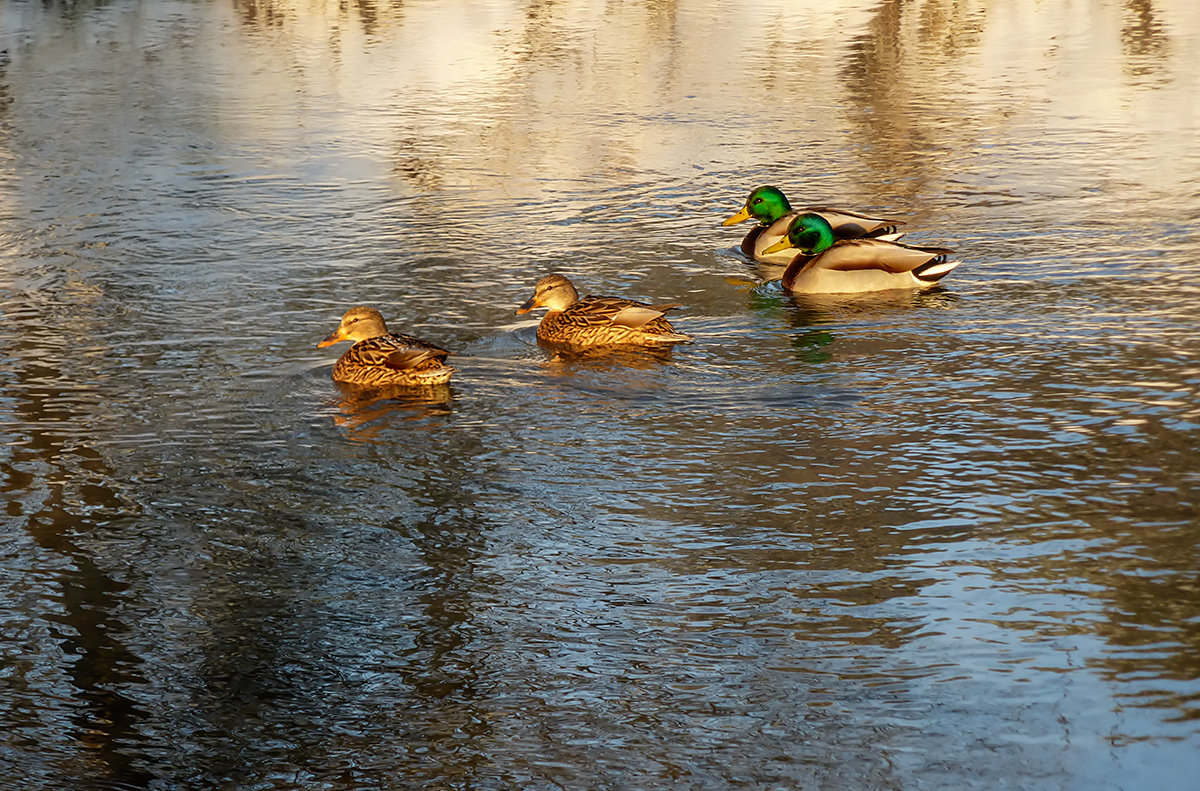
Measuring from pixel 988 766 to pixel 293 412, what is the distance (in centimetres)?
455

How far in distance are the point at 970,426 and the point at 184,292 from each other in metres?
5.36

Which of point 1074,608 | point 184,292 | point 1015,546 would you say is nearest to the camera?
point 1074,608


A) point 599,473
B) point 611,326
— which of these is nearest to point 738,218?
point 611,326

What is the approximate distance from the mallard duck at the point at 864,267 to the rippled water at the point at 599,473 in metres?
0.19

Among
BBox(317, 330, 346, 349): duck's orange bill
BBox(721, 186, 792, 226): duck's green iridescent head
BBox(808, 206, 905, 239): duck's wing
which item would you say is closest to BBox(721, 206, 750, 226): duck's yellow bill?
BBox(721, 186, 792, 226): duck's green iridescent head

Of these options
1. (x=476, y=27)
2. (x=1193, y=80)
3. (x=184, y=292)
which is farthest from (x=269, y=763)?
(x=476, y=27)

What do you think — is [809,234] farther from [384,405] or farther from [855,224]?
[384,405]

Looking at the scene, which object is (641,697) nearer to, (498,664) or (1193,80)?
(498,664)

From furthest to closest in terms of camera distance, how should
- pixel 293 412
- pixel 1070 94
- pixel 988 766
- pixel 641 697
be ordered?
pixel 1070 94, pixel 293 412, pixel 641 697, pixel 988 766

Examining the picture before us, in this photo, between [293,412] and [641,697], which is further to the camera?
[293,412]

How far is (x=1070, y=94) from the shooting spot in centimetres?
1755

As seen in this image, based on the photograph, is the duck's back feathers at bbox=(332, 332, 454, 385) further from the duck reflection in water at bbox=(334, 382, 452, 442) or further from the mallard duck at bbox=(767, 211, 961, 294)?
the mallard duck at bbox=(767, 211, 961, 294)

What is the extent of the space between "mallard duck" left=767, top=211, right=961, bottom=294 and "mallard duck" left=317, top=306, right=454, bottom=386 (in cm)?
305

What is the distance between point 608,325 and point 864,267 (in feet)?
7.22
